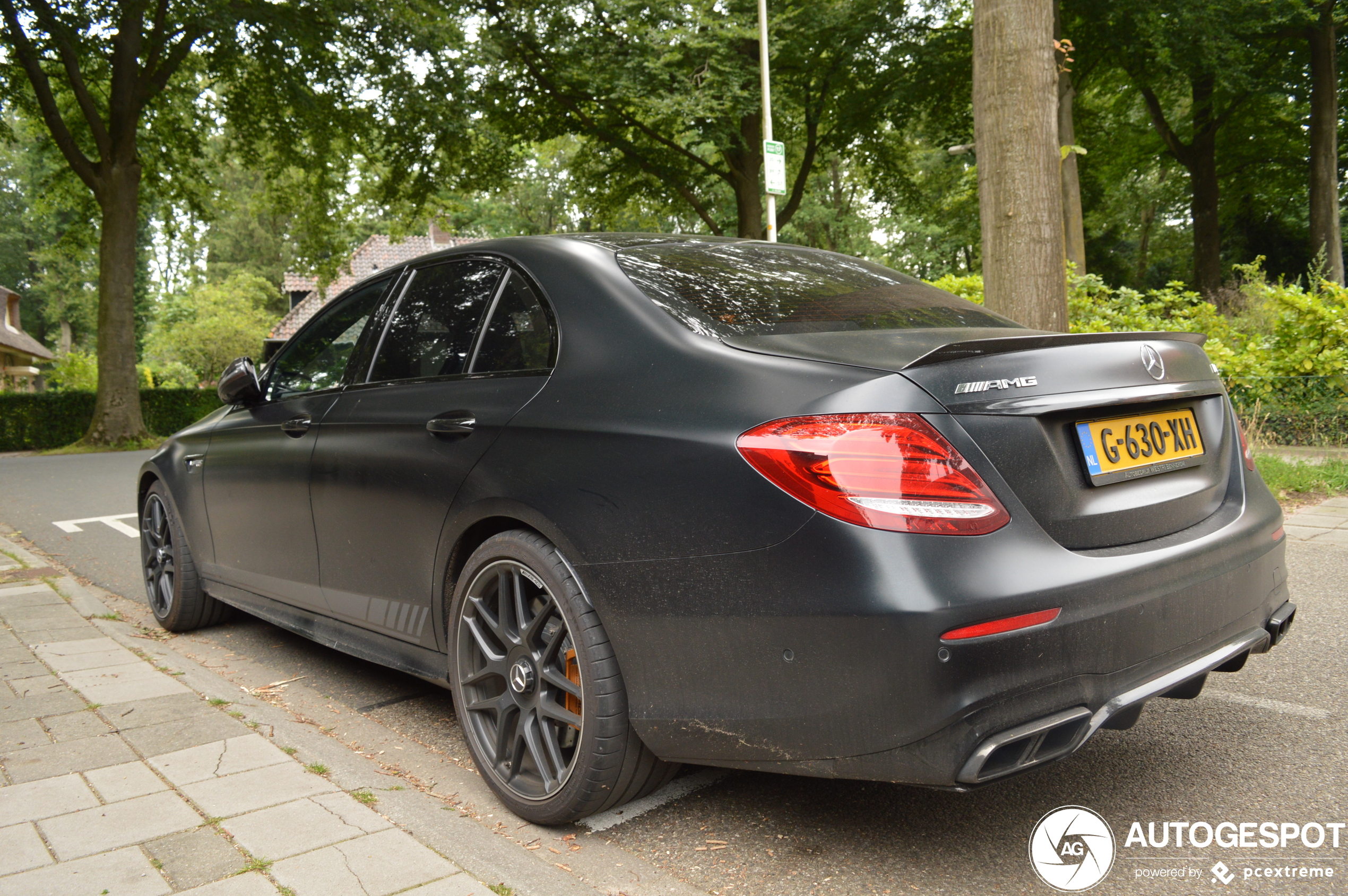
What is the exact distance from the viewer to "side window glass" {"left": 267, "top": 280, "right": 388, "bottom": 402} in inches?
143

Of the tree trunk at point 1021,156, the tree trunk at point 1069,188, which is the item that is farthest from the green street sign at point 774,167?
the tree trunk at point 1021,156

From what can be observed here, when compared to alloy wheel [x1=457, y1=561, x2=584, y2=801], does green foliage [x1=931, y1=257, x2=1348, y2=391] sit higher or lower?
higher

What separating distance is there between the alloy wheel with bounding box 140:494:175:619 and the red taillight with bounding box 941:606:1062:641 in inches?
158

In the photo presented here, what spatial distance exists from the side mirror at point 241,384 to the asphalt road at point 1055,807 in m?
1.26

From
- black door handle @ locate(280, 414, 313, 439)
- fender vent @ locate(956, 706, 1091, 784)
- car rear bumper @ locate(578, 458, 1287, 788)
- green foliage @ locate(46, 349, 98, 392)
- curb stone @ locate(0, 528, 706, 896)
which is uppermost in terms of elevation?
green foliage @ locate(46, 349, 98, 392)

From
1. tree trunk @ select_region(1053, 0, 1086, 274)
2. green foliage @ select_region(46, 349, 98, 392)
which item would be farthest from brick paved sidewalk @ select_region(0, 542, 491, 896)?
green foliage @ select_region(46, 349, 98, 392)

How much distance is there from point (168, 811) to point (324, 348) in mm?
1835

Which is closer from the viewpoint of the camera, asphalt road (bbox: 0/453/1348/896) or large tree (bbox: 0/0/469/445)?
asphalt road (bbox: 0/453/1348/896)

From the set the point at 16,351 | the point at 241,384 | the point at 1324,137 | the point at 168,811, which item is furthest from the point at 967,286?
the point at 16,351

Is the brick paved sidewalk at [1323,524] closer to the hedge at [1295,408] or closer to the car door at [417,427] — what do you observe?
the hedge at [1295,408]

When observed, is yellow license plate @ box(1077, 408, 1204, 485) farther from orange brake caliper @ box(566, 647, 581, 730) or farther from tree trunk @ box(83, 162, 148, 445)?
tree trunk @ box(83, 162, 148, 445)

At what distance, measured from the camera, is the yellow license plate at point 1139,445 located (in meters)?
2.18

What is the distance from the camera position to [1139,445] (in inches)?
90.5

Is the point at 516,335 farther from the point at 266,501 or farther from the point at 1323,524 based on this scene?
the point at 1323,524
